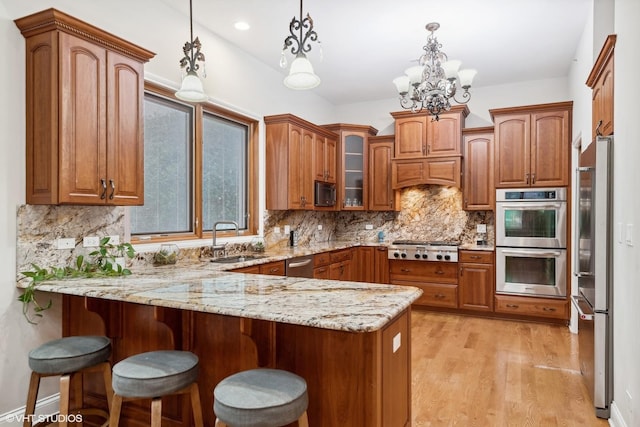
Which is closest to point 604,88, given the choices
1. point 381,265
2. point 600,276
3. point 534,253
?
point 600,276

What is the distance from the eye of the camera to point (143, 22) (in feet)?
10.7

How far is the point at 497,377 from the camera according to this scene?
3316mm

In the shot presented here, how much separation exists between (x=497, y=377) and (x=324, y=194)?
3132mm

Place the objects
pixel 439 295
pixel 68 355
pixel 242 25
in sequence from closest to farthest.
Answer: pixel 68 355 → pixel 242 25 → pixel 439 295

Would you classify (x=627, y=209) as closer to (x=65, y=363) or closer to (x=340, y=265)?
(x=65, y=363)

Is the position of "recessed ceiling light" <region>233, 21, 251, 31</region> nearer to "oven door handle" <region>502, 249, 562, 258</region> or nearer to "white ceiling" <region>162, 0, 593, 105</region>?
"white ceiling" <region>162, 0, 593, 105</region>

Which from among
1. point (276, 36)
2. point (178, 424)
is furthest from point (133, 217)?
point (276, 36)

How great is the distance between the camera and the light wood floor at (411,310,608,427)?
2.69 meters

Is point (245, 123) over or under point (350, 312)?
over

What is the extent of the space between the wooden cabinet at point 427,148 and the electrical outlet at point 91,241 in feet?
13.4

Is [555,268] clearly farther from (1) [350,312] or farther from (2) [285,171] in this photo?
(1) [350,312]

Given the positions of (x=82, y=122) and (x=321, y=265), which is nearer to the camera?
(x=82, y=122)

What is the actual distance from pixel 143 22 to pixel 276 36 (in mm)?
1347

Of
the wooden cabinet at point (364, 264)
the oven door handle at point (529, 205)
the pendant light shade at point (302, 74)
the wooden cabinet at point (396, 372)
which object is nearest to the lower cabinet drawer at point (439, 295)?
the wooden cabinet at point (364, 264)
